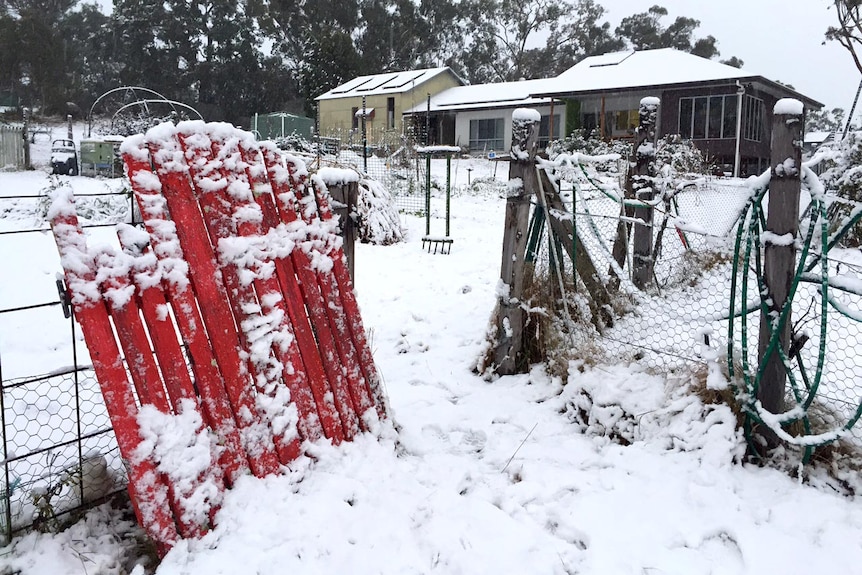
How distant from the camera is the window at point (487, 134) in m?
28.0

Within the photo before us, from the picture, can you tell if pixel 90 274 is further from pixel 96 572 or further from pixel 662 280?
pixel 662 280

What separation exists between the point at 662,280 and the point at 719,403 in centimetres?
250

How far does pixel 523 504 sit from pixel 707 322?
1292 millimetres

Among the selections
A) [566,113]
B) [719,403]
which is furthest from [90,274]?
[566,113]

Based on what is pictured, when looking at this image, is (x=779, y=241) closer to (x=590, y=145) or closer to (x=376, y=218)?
(x=376, y=218)

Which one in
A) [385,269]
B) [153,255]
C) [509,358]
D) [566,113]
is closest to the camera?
[153,255]

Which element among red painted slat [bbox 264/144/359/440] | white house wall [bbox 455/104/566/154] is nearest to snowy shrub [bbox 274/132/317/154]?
red painted slat [bbox 264/144/359/440]

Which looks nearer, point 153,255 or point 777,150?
point 153,255

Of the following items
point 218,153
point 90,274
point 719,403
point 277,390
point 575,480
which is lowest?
point 575,480

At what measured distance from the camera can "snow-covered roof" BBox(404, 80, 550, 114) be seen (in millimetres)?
27125

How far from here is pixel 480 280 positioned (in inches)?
237

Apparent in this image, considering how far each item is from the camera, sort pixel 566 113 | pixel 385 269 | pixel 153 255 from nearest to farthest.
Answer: pixel 153 255 → pixel 385 269 → pixel 566 113

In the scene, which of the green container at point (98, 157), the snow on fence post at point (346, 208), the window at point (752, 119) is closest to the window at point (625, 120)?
the window at point (752, 119)

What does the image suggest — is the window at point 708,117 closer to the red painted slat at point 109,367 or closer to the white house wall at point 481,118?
the white house wall at point 481,118
